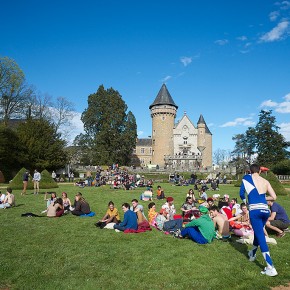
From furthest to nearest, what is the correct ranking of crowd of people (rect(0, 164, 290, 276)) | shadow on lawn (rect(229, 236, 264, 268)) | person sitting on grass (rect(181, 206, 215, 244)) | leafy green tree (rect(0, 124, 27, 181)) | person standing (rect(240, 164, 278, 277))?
leafy green tree (rect(0, 124, 27, 181)), person sitting on grass (rect(181, 206, 215, 244)), shadow on lawn (rect(229, 236, 264, 268)), crowd of people (rect(0, 164, 290, 276)), person standing (rect(240, 164, 278, 277))

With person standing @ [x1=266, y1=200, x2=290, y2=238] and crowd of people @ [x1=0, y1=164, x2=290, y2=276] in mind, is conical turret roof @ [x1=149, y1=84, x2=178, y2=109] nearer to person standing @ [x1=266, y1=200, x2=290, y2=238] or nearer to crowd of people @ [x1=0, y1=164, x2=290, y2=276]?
crowd of people @ [x1=0, y1=164, x2=290, y2=276]

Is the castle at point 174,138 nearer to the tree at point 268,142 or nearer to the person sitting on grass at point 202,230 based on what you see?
the tree at point 268,142

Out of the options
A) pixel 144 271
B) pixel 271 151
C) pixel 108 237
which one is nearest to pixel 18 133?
pixel 108 237

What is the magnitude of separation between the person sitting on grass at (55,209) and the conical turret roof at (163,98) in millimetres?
60477

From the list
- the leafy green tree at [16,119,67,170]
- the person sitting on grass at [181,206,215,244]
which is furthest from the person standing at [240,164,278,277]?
the leafy green tree at [16,119,67,170]

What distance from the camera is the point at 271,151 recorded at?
6059cm

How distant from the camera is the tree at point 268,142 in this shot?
59.5 metres

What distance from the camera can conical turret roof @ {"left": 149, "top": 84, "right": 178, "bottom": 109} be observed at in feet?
233

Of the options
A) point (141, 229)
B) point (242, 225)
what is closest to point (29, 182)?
point (141, 229)

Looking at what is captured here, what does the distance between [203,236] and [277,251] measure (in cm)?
179

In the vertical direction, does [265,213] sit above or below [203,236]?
above

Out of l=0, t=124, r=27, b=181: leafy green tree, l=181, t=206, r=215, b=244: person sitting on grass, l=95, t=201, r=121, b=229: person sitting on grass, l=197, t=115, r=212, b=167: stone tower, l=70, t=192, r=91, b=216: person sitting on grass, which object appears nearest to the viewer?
l=181, t=206, r=215, b=244: person sitting on grass

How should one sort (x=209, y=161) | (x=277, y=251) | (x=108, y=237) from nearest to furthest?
(x=277, y=251)
(x=108, y=237)
(x=209, y=161)

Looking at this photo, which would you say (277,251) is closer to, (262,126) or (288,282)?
(288,282)
